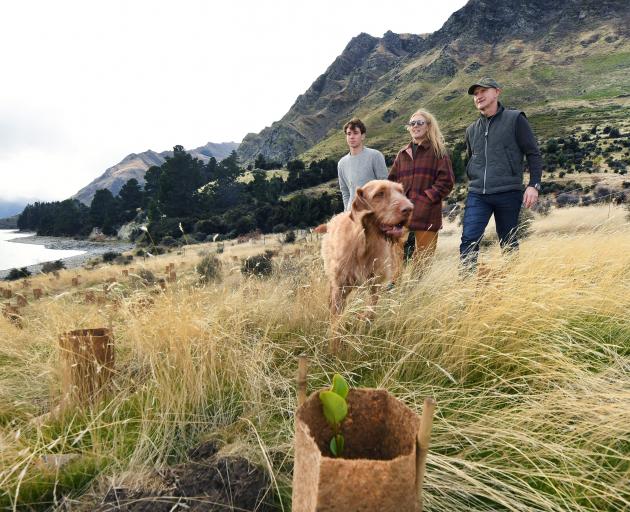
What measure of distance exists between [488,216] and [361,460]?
391 centimetres

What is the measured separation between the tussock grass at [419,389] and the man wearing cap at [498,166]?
1.78ft

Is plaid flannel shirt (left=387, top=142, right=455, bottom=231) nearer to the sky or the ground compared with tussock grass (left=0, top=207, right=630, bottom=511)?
nearer to the sky

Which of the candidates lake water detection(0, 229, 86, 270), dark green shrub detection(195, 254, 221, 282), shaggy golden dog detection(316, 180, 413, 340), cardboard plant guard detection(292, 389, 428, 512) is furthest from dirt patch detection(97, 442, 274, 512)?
lake water detection(0, 229, 86, 270)

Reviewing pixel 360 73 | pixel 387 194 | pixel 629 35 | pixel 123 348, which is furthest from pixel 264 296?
pixel 360 73

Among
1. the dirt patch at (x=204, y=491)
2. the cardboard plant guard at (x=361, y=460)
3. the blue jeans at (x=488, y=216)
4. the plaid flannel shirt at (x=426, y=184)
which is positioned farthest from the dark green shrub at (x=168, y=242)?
the cardboard plant guard at (x=361, y=460)

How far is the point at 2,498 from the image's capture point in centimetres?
176

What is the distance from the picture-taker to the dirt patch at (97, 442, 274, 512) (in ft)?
5.17

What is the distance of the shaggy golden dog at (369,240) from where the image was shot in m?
2.89

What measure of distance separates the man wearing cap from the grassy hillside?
173 feet

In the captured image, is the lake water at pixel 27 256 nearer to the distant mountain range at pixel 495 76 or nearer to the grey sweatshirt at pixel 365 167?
the grey sweatshirt at pixel 365 167

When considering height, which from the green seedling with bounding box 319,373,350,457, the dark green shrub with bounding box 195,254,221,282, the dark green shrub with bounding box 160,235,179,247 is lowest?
the dark green shrub with bounding box 160,235,179,247

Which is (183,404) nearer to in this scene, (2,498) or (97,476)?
(97,476)

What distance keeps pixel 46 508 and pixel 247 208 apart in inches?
1600

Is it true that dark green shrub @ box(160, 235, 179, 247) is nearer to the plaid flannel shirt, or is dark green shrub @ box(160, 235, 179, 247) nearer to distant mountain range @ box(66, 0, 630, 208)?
the plaid flannel shirt
